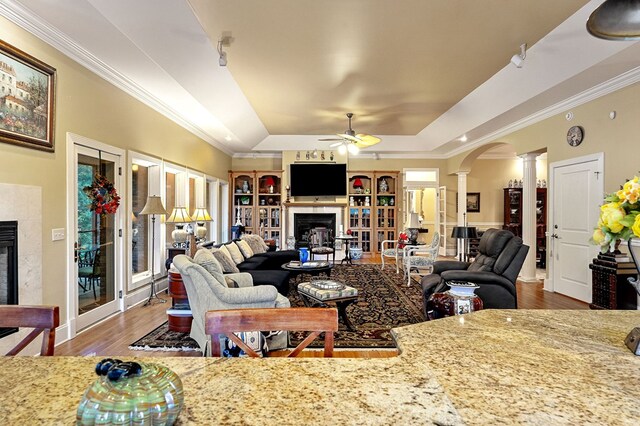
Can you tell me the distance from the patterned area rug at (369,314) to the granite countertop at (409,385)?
7.88ft

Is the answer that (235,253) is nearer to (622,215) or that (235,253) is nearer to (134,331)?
(134,331)

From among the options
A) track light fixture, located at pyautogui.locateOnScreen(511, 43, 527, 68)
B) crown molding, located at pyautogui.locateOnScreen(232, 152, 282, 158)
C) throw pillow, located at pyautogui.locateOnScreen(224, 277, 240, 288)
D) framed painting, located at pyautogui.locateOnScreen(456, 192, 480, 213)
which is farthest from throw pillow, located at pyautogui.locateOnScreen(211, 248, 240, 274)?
framed painting, located at pyautogui.locateOnScreen(456, 192, 480, 213)

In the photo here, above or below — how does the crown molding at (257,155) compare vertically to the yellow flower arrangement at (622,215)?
above

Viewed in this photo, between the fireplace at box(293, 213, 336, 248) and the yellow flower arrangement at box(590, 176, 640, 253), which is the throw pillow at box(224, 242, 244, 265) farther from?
the yellow flower arrangement at box(590, 176, 640, 253)

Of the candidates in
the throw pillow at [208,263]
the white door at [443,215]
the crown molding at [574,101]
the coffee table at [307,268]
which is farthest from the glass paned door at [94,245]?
the white door at [443,215]

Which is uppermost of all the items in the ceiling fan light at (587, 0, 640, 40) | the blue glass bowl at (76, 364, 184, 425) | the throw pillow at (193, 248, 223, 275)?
the ceiling fan light at (587, 0, 640, 40)

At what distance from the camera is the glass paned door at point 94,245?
379cm

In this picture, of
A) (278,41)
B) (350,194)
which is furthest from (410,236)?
(278,41)

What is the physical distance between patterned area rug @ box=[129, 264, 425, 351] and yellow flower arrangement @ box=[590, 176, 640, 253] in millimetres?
2559

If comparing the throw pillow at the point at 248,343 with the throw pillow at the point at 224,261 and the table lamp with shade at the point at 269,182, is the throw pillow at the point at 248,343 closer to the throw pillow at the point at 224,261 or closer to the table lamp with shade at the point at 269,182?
the throw pillow at the point at 224,261

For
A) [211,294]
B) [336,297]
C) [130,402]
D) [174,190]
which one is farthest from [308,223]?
[130,402]

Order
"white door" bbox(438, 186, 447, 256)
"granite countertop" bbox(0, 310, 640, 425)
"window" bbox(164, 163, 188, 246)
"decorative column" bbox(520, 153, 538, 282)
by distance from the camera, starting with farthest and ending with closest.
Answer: "white door" bbox(438, 186, 447, 256) < "decorative column" bbox(520, 153, 538, 282) < "window" bbox(164, 163, 188, 246) < "granite countertop" bbox(0, 310, 640, 425)

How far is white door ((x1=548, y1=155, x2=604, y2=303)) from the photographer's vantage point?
15.7ft

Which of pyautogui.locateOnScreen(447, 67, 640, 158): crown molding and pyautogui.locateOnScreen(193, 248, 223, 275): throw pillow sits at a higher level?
pyautogui.locateOnScreen(447, 67, 640, 158): crown molding
